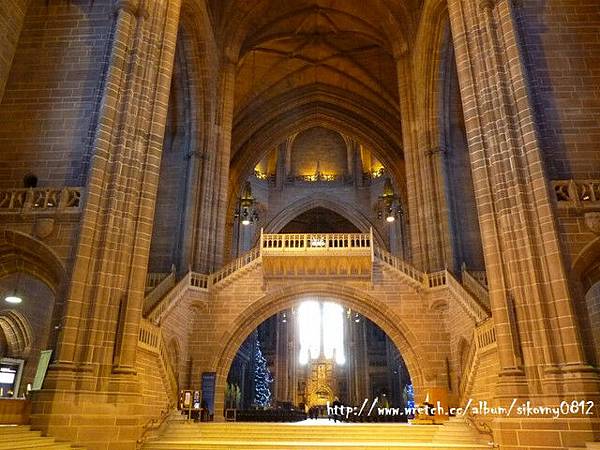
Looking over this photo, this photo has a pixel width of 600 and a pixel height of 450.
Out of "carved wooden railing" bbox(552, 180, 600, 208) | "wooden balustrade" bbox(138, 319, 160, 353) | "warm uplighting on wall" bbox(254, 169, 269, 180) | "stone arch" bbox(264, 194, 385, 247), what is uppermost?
"warm uplighting on wall" bbox(254, 169, 269, 180)

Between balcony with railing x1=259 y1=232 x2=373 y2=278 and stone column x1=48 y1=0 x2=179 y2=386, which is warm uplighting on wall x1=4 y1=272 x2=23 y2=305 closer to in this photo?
stone column x1=48 y1=0 x2=179 y2=386

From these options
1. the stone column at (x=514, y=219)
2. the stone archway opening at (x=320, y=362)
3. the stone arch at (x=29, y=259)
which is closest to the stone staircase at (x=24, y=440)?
the stone arch at (x=29, y=259)

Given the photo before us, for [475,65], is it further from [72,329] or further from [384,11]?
[384,11]

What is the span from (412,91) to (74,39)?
557 inches

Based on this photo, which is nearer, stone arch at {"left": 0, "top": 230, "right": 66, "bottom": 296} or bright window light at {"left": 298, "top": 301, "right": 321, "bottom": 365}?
stone arch at {"left": 0, "top": 230, "right": 66, "bottom": 296}

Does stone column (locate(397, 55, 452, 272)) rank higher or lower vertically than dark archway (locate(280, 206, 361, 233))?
lower

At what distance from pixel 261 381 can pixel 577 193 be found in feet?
83.8

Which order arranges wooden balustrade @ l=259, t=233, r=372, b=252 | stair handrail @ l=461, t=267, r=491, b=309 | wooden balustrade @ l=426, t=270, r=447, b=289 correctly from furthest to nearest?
wooden balustrade @ l=259, t=233, r=372, b=252
wooden balustrade @ l=426, t=270, r=447, b=289
stair handrail @ l=461, t=267, r=491, b=309

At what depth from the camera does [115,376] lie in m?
9.42

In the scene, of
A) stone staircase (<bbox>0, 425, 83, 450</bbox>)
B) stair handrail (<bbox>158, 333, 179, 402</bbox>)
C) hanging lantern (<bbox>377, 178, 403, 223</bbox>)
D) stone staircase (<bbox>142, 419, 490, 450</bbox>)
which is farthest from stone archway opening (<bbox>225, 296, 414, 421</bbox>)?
stone staircase (<bbox>0, 425, 83, 450</bbox>)

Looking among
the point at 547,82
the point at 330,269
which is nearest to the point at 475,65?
the point at 547,82

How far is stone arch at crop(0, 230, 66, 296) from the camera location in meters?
10.5

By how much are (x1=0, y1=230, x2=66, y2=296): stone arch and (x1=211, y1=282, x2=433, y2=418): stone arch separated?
772 cm

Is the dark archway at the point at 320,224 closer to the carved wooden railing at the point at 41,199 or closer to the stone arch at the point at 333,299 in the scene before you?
the stone arch at the point at 333,299
